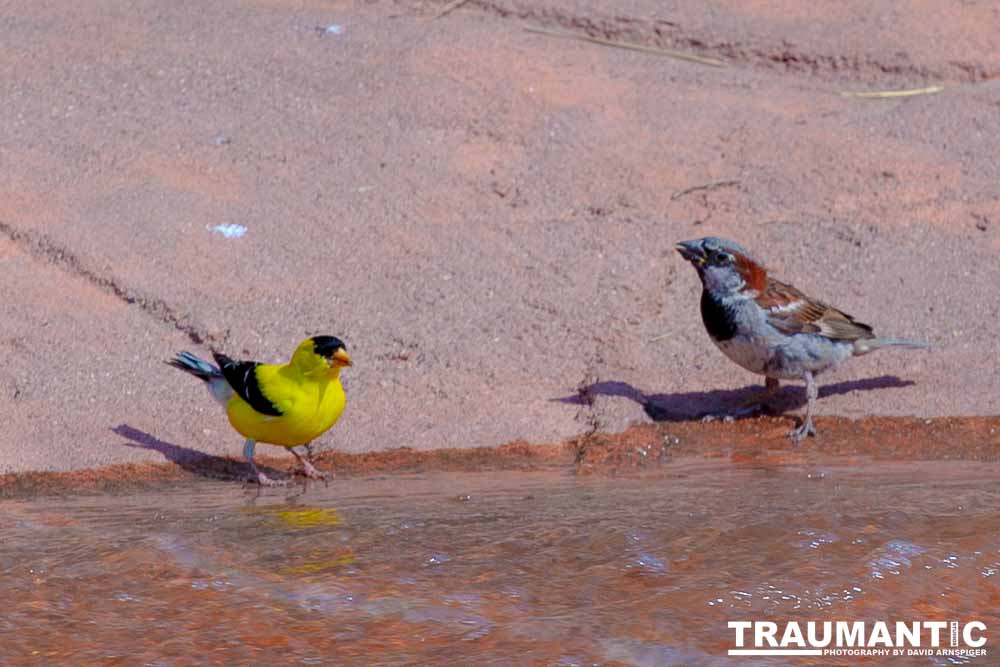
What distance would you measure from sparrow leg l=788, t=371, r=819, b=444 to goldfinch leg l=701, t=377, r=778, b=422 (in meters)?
0.23

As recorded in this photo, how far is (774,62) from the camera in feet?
35.2

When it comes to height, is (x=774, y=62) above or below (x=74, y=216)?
above

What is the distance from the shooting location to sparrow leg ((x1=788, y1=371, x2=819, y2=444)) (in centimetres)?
738

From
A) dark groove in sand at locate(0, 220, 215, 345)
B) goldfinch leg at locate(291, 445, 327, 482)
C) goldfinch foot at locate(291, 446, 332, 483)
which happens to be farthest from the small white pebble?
goldfinch foot at locate(291, 446, 332, 483)

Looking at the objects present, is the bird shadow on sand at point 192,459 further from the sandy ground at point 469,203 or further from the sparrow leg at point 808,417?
the sparrow leg at point 808,417

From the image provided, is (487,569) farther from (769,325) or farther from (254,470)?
(769,325)

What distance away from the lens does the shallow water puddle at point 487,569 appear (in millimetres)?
4875

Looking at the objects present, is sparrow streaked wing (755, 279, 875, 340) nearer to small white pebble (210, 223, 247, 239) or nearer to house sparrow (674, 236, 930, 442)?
house sparrow (674, 236, 930, 442)

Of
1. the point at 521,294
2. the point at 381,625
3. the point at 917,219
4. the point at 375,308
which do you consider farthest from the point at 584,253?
the point at 381,625

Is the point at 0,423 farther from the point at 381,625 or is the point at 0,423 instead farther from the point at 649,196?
the point at 649,196

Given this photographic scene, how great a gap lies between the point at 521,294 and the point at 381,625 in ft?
11.3

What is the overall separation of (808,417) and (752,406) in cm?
38

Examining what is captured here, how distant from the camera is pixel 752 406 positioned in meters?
7.73

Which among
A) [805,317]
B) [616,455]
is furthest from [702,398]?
[616,455]
